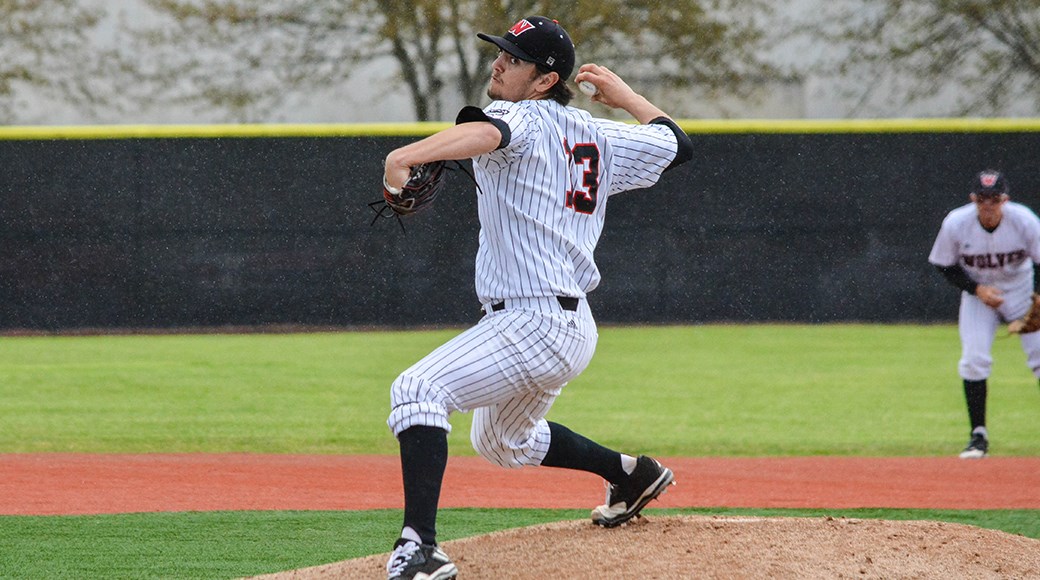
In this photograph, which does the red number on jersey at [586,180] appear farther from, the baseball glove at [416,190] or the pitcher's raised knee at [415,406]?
the pitcher's raised knee at [415,406]

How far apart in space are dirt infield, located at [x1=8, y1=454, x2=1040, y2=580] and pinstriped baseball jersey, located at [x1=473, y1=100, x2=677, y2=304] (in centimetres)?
82

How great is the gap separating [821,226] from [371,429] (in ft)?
26.5

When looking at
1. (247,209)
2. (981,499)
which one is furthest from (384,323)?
(981,499)

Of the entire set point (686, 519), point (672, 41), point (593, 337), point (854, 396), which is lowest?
point (854, 396)

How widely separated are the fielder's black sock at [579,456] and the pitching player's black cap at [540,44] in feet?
3.89

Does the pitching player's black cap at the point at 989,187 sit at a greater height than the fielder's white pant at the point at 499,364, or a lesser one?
greater

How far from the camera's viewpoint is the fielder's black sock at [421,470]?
345 cm

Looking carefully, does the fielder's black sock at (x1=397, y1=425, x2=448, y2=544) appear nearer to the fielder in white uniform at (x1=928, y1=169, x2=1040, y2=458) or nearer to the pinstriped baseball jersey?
the pinstriped baseball jersey

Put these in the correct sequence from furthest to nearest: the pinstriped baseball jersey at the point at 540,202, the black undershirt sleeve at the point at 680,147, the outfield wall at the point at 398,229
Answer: the outfield wall at the point at 398,229
the black undershirt sleeve at the point at 680,147
the pinstriped baseball jersey at the point at 540,202

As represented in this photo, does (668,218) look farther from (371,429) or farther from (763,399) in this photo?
(371,429)

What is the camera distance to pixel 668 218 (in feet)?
48.5

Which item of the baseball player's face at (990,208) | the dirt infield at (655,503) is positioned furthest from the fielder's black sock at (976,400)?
the baseball player's face at (990,208)

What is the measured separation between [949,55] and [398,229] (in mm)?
10175

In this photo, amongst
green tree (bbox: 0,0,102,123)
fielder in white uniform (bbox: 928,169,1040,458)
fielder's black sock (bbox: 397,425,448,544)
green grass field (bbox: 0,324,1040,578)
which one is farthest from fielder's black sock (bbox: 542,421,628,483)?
green tree (bbox: 0,0,102,123)
